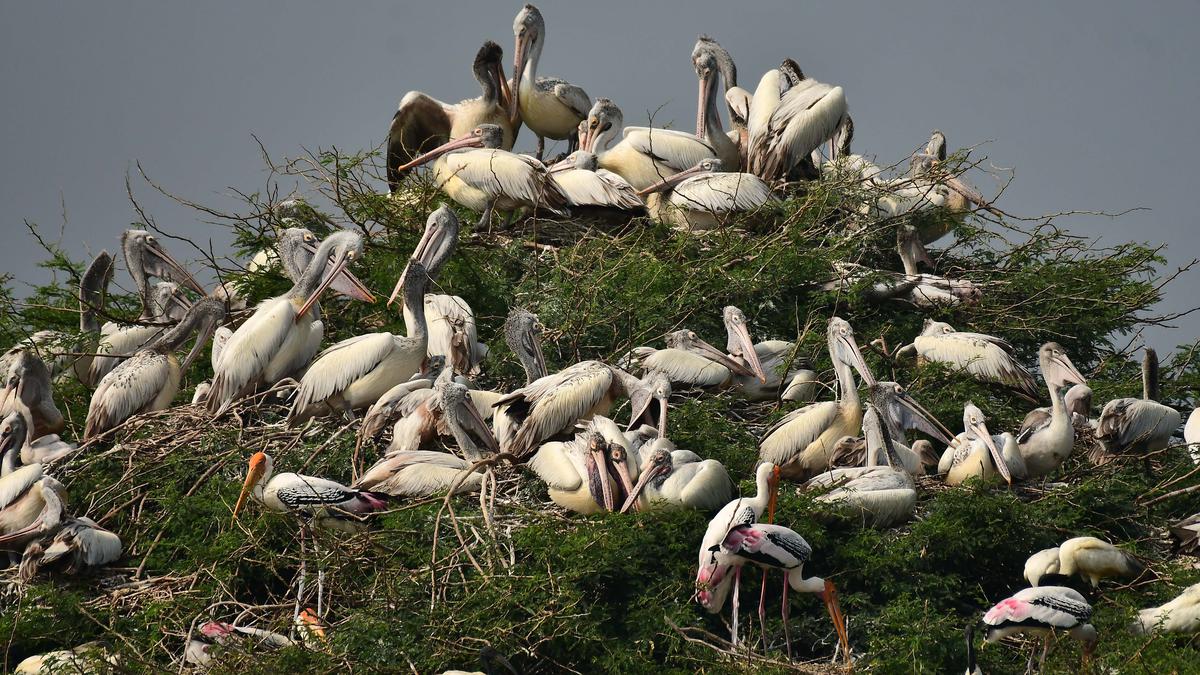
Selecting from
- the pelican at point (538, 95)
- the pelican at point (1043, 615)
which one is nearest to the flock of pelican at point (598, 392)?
the pelican at point (1043, 615)

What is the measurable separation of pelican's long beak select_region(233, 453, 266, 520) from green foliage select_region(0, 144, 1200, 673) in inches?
3.0

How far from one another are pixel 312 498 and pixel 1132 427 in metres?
4.69

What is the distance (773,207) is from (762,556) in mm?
5713

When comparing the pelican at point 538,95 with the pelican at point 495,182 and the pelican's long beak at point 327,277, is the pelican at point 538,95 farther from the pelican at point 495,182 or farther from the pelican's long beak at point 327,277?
the pelican's long beak at point 327,277

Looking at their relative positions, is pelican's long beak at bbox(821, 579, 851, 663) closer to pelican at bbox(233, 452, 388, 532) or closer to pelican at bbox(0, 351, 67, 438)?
pelican at bbox(233, 452, 388, 532)

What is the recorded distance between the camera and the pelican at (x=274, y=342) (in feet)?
35.7

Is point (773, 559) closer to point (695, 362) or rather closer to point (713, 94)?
point (695, 362)

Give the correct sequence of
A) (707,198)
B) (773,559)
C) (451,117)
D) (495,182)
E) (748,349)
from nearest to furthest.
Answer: (773,559) < (748,349) < (495,182) < (707,198) < (451,117)

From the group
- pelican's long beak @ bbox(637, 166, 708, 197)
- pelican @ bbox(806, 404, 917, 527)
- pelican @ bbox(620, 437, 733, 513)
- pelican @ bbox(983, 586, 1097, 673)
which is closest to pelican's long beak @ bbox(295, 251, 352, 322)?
pelican @ bbox(620, 437, 733, 513)

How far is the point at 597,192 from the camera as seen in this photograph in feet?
44.7

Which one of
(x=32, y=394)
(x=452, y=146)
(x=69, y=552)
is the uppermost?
(x=452, y=146)

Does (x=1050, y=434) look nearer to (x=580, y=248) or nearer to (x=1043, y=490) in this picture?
(x=1043, y=490)

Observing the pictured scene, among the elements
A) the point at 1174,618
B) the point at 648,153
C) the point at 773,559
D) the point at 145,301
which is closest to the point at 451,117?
the point at 648,153

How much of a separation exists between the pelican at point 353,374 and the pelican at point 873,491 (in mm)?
2517
